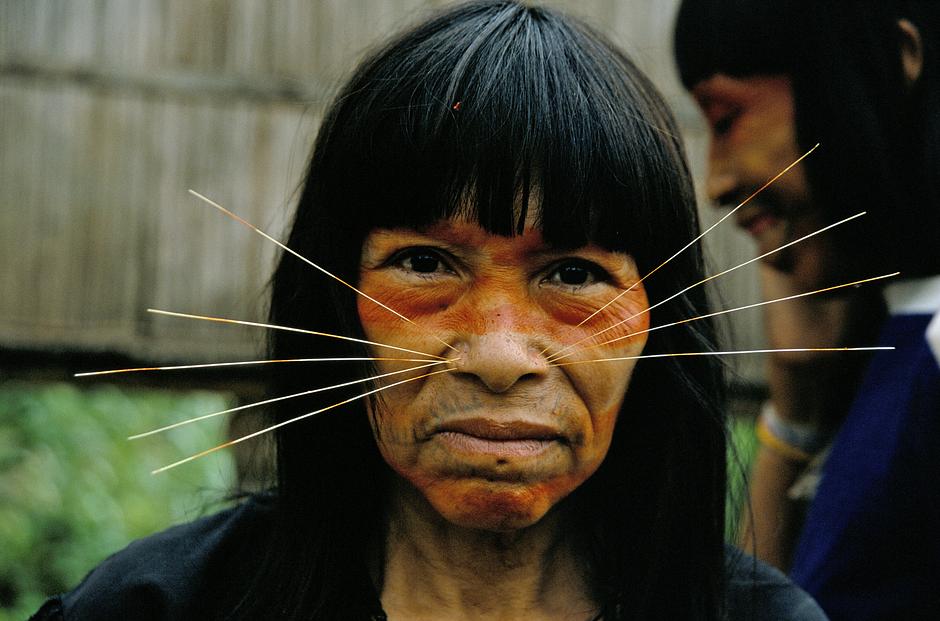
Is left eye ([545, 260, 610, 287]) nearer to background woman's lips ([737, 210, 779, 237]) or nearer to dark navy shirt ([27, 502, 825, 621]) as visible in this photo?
dark navy shirt ([27, 502, 825, 621])

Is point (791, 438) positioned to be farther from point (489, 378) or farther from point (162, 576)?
point (162, 576)

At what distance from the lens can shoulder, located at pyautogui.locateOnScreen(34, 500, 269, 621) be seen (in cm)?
165

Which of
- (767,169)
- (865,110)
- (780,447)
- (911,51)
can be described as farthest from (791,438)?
(911,51)

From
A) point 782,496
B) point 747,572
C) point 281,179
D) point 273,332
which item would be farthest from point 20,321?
point 747,572

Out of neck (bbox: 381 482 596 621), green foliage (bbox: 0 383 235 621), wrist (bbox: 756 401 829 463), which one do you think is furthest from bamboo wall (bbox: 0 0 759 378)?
neck (bbox: 381 482 596 621)

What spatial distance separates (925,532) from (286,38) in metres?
2.89

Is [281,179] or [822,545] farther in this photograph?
[281,179]

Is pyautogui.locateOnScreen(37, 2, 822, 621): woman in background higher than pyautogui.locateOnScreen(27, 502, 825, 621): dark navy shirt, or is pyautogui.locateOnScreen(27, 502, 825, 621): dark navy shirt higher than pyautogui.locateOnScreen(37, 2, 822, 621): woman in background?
pyautogui.locateOnScreen(37, 2, 822, 621): woman in background

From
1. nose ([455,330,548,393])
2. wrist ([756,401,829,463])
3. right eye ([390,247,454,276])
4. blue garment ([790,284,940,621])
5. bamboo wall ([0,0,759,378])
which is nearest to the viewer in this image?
nose ([455,330,548,393])

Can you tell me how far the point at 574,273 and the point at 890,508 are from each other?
0.99 metres

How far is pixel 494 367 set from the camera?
144 cm

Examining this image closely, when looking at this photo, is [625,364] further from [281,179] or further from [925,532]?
[281,179]

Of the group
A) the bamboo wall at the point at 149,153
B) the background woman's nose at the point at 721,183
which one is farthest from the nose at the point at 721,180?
the bamboo wall at the point at 149,153

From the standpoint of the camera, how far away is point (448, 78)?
5.10 ft
